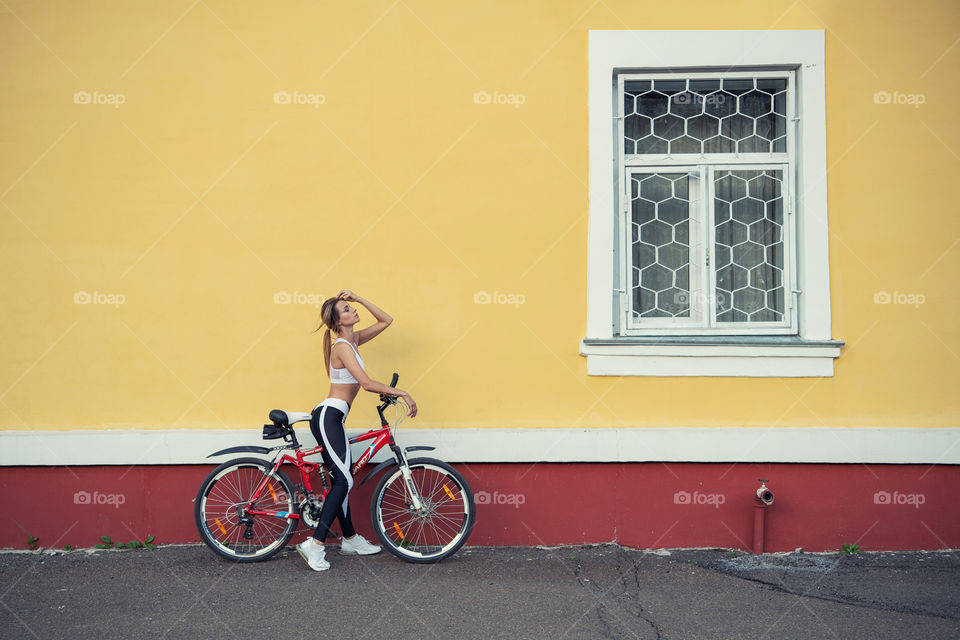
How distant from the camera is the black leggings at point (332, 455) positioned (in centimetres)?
476

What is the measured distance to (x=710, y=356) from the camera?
204 inches

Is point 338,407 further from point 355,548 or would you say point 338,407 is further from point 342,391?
point 355,548

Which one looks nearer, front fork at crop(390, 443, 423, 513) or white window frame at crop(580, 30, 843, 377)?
front fork at crop(390, 443, 423, 513)

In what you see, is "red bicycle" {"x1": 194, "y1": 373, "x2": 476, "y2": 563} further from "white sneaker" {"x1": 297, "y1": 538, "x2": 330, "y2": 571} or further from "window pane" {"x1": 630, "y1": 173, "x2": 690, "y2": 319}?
"window pane" {"x1": 630, "y1": 173, "x2": 690, "y2": 319}

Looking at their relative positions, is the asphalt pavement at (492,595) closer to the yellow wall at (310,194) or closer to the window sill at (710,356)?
the yellow wall at (310,194)

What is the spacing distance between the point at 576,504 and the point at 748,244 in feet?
7.34

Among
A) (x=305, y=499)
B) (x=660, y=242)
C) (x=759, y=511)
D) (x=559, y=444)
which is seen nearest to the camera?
(x=305, y=499)

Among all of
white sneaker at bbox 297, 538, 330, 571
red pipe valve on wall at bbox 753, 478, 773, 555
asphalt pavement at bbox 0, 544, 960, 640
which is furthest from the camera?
red pipe valve on wall at bbox 753, 478, 773, 555

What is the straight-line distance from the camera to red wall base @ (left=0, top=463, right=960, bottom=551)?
5145 mm

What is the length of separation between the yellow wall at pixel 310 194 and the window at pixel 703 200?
0.37m

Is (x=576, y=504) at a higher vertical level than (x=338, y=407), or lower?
lower

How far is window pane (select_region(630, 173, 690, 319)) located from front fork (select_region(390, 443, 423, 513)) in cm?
198

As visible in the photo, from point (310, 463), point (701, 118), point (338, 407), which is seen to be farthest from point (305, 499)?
point (701, 118)

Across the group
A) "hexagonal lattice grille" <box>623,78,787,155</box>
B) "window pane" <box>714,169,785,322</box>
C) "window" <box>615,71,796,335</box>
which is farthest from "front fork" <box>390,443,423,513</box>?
"hexagonal lattice grille" <box>623,78,787,155</box>
